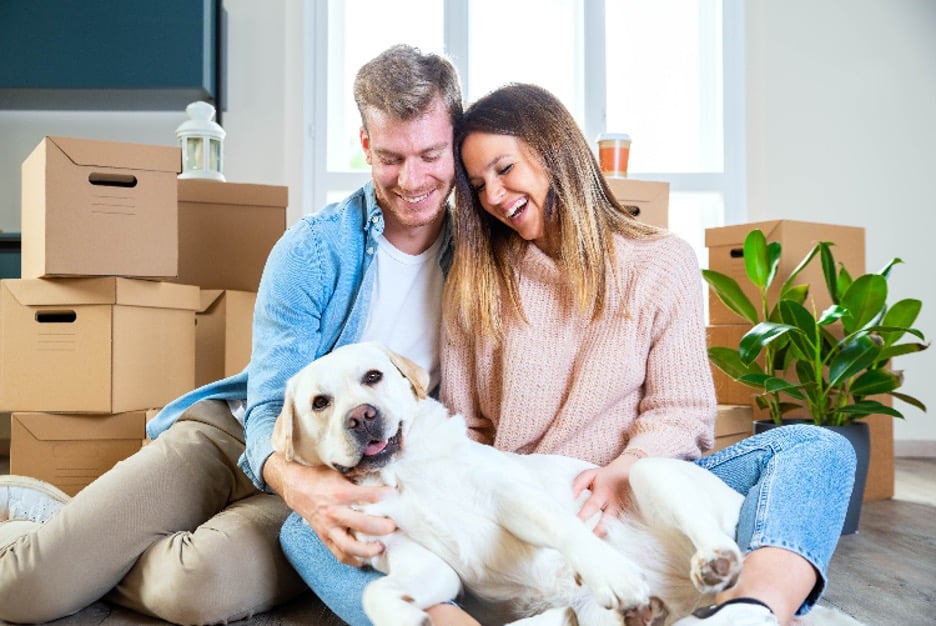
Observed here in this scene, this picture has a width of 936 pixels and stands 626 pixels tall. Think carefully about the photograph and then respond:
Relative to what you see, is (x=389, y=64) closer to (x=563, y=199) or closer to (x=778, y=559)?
(x=563, y=199)

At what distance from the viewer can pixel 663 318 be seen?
1529 millimetres

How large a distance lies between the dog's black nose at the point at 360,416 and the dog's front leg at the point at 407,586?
18 centimetres

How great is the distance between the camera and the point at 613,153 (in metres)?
3.15

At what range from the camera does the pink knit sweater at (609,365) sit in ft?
4.94

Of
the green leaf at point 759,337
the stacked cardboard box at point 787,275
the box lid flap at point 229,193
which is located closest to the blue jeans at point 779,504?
the green leaf at point 759,337

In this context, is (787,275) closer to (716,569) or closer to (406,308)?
(406,308)

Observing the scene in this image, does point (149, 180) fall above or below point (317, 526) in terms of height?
above

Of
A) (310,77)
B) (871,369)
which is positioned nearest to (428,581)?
(871,369)

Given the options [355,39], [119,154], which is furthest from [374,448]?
[355,39]

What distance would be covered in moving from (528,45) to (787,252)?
1.87 m

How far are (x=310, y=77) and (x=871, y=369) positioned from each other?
109 inches

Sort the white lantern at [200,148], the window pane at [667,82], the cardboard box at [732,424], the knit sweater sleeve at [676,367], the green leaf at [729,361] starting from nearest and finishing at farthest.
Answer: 1. the knit sweater sleeve at [676,367]
2. the green leaf at [729,361]
3. the cardboard box at [732,424]
4. the white lantern at [200,148]
5. the window pane at [667,82]

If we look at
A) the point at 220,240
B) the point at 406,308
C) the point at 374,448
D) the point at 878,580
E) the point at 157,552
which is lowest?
the point at 878,580

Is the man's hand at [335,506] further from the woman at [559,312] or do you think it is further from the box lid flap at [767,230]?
the box lid flap at [767,230]
